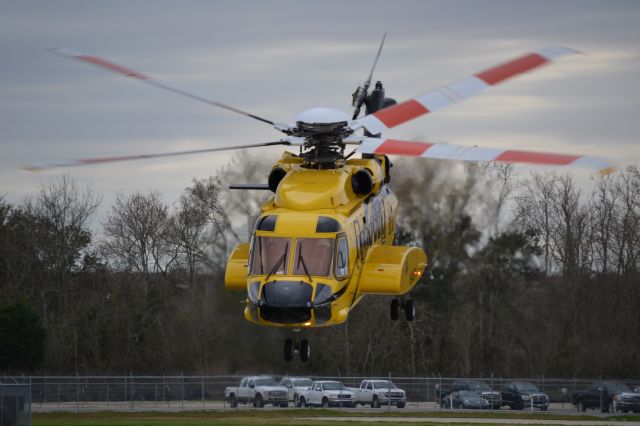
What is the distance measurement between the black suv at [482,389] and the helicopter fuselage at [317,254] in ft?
83.1

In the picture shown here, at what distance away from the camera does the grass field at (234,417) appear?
44781 millimetres

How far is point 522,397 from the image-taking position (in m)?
53.8

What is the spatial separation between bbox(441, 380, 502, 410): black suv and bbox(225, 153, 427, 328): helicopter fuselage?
83.1 ft

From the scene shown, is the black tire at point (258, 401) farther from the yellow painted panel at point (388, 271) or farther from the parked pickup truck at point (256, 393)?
the yellow painted panel at point (388, 271)

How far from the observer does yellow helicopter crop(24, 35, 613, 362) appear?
82.8 ft

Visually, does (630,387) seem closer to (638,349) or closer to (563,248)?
(638,349)

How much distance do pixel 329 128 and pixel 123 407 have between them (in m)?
28.9

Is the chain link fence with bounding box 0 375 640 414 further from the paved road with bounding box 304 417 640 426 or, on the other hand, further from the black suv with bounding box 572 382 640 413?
the paved road with bounding box 304 417 640 426

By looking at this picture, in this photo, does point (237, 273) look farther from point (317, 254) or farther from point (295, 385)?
point (295, 385)

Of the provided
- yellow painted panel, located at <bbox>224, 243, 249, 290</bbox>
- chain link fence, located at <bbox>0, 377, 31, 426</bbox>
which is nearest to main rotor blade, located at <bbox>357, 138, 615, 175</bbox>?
yellow painted panel, located at <bbox>224, 243, 249, 290</bbox>

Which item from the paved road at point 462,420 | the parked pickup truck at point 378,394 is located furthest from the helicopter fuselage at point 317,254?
the parked pickup truck at point 378,394

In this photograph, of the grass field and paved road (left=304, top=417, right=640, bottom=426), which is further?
the grass field

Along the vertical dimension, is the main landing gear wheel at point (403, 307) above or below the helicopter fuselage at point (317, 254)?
below

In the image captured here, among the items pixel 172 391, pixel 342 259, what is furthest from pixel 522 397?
pixel 342 259
